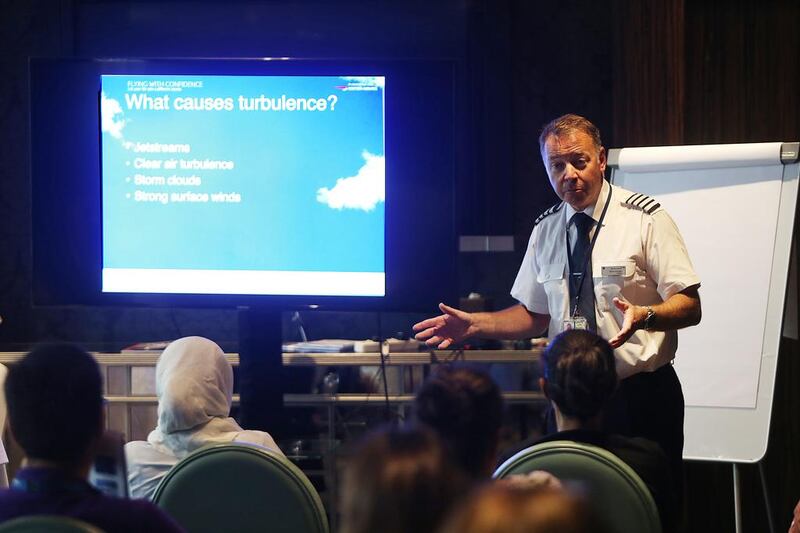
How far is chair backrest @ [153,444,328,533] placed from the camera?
6.47ft

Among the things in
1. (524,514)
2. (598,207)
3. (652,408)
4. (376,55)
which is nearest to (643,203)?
(598,207)

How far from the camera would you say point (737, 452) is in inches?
158

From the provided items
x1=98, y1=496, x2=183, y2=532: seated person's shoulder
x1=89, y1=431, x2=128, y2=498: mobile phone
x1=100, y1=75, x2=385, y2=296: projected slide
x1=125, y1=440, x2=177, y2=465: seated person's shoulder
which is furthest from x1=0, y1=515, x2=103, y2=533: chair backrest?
x1=100, y1=75, x2=385, y2=296: projected slide

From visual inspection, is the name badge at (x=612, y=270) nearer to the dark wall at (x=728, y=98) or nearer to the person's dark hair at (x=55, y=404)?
the person's dark hair at (x=55, y=404)

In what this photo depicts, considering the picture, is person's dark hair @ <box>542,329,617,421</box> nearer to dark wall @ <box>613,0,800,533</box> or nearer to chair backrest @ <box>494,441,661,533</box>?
chair backrest @ <box>494,441,661,533</box>

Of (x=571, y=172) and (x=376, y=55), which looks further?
(x=376, y=55)

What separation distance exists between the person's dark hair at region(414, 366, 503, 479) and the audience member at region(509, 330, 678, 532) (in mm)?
417

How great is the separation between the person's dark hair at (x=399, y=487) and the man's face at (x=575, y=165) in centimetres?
207

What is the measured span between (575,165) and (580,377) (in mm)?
970

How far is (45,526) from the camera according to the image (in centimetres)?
146

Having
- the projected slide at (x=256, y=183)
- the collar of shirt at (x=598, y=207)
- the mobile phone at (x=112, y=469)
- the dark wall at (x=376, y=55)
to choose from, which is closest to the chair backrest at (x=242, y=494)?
the mobile phone at (x=112, y=469)

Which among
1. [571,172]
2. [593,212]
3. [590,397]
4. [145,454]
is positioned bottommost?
[145,454]

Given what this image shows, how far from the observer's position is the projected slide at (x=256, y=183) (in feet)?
12.1

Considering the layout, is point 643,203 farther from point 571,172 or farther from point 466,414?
point 466,414
